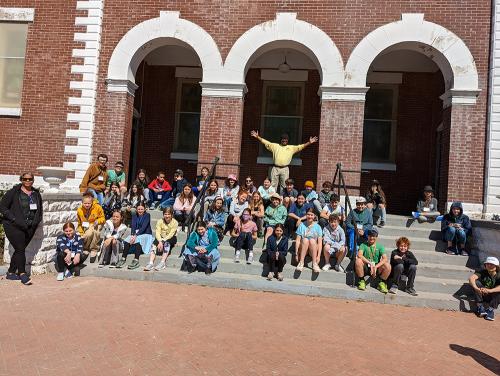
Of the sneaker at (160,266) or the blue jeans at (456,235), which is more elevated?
the blue jeans at (456,235)

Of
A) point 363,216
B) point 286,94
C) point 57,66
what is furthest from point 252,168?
point 57,66

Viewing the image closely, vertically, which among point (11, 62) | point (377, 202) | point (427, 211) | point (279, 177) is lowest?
point (427, 211)

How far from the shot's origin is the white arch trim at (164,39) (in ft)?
35.1

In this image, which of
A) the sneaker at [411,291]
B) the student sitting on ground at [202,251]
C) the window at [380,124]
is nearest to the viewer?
the sneaker at [411,291]

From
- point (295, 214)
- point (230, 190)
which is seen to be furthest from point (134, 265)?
point (295, 214)

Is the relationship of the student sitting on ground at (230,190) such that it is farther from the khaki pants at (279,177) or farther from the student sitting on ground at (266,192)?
the khaki pants at (279,177)

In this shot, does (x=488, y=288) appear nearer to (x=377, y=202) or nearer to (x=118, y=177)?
(x=377, y=202)

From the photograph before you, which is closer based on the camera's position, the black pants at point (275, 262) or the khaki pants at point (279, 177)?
the black pants at point (275, 262)

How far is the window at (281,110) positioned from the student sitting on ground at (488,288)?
7677mm

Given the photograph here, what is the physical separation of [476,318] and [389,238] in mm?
2576

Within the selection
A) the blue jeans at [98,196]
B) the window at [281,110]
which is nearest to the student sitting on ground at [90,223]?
the blue jeans at [98,196]

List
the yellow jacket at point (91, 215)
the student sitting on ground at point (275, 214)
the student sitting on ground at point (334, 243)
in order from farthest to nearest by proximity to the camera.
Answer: the student sitting on ground at point (275, 214) → the yellow jacket at point (91, 215) → the student sitting on ground at point (334, 243)

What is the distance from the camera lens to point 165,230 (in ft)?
26.4

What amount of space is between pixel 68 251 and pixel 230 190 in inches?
151
